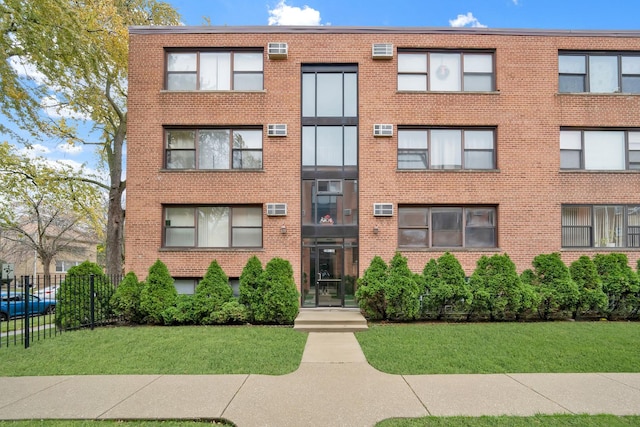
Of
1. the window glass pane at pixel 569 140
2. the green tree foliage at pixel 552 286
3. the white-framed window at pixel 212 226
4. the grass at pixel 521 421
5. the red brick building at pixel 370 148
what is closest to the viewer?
the grass at pixel 521 421

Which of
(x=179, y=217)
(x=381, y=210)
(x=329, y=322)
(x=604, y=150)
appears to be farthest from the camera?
(x=604, y=150)

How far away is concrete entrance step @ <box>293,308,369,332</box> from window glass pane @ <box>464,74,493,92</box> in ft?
27.4

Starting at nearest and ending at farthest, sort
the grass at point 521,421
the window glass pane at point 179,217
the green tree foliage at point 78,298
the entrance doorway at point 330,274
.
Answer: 1. the grass at point 521,421
2. the green tree foliage at point 78,298
3. the entrance doorway at point 330,274
4. the window glass pane at point 179,217

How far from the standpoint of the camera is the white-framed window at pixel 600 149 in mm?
12281

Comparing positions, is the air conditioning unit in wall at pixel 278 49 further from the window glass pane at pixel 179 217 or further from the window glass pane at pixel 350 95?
the window glass pane at pixel 179 217

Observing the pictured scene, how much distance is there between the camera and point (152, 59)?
12188mm

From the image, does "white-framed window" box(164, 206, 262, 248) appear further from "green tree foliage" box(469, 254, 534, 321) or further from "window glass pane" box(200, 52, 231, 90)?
"green tree foliage" box(469, 254, 534, 321)

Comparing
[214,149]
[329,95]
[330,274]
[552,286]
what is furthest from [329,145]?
[552,286]

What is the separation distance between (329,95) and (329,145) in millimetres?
1682

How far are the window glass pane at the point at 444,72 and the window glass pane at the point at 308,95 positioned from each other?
393 cm

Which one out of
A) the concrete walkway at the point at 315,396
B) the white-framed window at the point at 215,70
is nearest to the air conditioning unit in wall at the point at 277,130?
the white-framed window at the point at 215,70

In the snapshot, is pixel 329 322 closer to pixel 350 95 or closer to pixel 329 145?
pixel 329 145

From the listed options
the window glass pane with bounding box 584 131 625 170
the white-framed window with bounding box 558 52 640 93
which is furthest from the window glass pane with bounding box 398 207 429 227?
the white-framed window with bounding box 558 52 640 93

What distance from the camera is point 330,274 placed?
1188 centimetres
